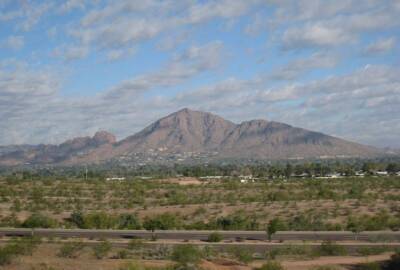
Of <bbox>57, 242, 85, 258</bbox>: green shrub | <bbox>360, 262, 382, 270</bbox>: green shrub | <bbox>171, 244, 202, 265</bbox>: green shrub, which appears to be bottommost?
<bbox>360, 262, 382, 270</bbox>: green shrub

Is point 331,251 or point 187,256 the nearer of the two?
point 187,256

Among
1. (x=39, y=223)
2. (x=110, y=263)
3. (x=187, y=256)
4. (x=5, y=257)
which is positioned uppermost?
(x=5, y=257)

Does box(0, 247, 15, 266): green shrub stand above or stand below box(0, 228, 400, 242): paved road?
above

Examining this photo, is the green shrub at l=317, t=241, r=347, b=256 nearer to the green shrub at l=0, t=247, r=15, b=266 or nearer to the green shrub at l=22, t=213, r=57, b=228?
the green shrub at l=0, t=247, r=15, b=266

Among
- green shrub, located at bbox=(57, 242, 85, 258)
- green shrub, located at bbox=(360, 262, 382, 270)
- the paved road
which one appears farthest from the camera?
the paved road

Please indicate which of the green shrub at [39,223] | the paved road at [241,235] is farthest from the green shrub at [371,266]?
the green shrub at [39,223]

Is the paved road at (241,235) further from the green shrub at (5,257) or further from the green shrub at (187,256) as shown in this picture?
the green shrub at (5,257)

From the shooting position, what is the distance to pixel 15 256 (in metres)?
25.0

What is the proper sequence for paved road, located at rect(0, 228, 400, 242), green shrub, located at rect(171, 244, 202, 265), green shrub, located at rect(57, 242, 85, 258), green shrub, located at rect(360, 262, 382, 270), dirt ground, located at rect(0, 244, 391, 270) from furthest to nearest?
1. paved road, located at rect(0, 228, 400, 242)
2. green shrub, located at rect(57, 242, 85, 258)
3. green shrub, located at rect(360, 262, 382, 270)
4. green shrub, located at rect(171, 244, 202, 265)
5. dirt ground, located at rect(0, 244, 391, 270)

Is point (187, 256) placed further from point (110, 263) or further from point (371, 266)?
point (371, 266)

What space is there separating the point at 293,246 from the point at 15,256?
14.6 m

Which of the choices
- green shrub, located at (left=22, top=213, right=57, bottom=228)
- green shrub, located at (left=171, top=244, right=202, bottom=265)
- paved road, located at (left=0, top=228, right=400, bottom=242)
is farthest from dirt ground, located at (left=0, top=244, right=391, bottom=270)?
green shrub, located at (left=22, top=213, right=57, bottom=228)

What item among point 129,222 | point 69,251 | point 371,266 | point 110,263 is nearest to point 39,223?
point 129,222

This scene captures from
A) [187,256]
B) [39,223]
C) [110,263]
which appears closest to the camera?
[187,256]
